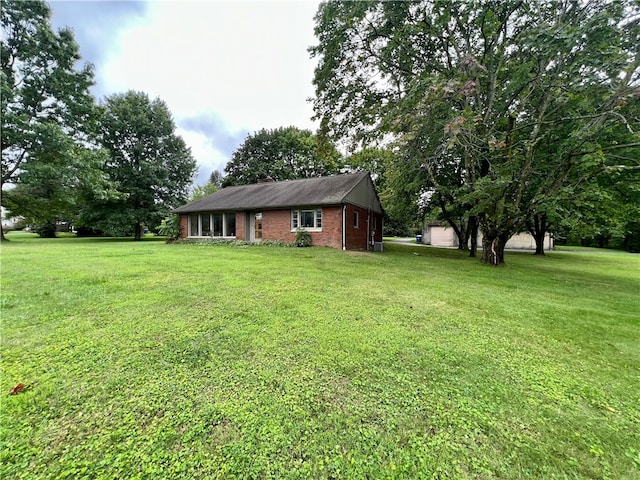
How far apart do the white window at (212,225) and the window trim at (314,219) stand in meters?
4.74

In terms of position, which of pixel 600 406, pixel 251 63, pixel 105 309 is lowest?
pixel 600 406

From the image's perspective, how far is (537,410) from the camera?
2.17 metres

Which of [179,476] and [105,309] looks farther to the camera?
[105,309]

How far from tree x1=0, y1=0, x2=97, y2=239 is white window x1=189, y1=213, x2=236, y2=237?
31.8 ft

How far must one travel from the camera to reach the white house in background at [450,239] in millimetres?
29237

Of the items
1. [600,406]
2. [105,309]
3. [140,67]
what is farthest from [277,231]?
[600,406]

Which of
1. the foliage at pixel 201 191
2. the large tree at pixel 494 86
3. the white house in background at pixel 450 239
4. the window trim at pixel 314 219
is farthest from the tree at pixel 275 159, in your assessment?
the large tree at pixel 494 86

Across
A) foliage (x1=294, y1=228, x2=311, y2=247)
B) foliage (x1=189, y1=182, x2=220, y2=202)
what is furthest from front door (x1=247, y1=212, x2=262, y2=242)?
foliage (x1=189, y1=182, x2=220, y2=202)

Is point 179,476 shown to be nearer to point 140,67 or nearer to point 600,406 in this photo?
point 600,406

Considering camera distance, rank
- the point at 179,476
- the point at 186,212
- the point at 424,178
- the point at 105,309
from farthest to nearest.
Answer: the point at 186,212
the point at 424,178
the point at 105,309
the point at 179,476

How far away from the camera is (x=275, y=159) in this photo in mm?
35594

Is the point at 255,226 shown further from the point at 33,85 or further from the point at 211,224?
the point at 33,85

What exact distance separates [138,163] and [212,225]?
12.9 m

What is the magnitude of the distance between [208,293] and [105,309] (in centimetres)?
150
